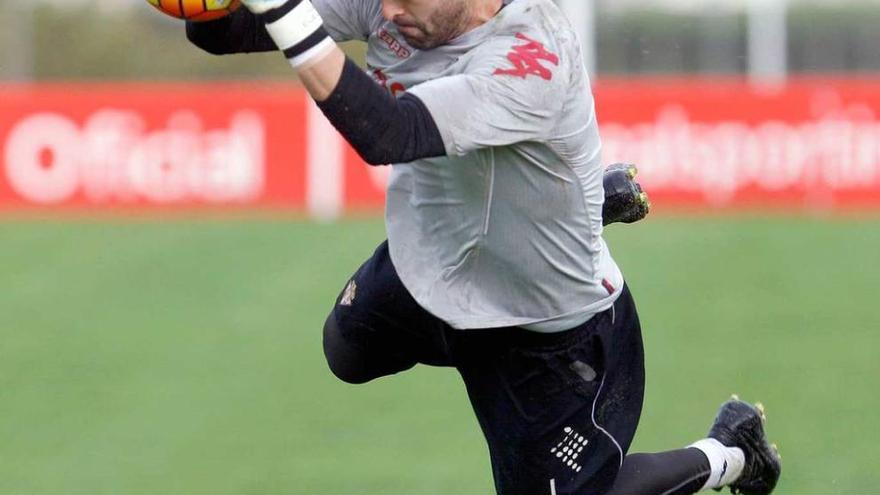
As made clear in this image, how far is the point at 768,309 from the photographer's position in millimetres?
11781

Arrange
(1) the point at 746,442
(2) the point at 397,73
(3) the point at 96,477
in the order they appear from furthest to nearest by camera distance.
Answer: (3) the point at 96,477
(1) the point at 746,442
(2) the point at 397,73

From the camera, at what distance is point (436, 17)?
4.29 metres

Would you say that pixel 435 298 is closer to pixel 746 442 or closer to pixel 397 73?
pixel 397 73

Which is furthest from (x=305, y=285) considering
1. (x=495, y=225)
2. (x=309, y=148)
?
(x=495, y=225)

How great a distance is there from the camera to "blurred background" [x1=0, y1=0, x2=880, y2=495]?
7660 mm

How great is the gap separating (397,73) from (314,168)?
1449 centimetres

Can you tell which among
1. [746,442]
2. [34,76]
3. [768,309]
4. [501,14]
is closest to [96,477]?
[746,442]

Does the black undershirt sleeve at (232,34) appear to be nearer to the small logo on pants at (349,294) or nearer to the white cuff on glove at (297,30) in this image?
the white cuff on glove at (297,30)

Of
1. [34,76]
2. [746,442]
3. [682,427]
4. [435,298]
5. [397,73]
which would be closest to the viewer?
[397,73]

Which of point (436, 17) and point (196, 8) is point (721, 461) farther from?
point (196, 8)

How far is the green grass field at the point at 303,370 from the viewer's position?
289 inches

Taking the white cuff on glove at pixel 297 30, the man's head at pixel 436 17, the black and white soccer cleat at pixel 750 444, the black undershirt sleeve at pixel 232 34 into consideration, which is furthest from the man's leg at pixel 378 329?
the white cuff on glove at pixel 297 30

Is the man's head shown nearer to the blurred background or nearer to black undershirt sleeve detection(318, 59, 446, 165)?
black undershirt sleeve detection(318, 59, 446, 165)

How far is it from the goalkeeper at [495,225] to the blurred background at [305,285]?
1.83 m
